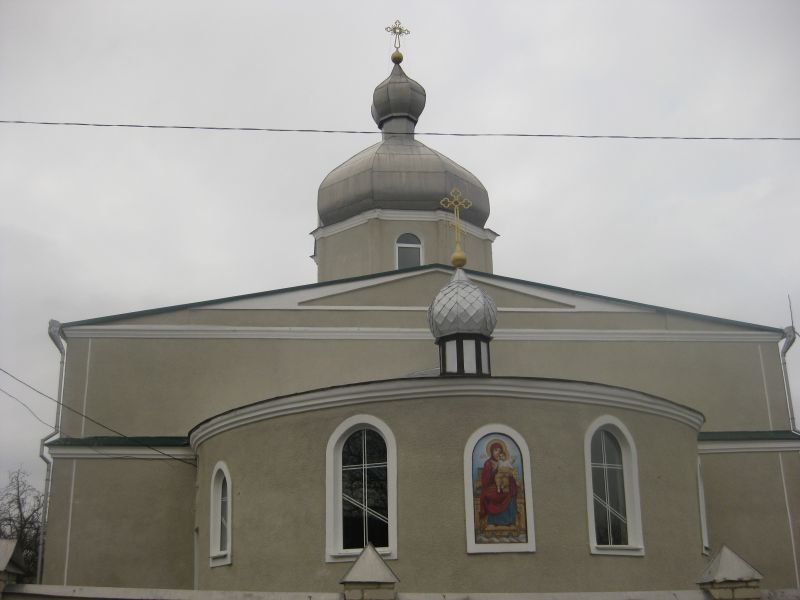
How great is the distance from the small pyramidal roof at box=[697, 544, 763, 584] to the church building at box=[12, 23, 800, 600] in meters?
0.03

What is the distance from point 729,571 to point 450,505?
3946mm

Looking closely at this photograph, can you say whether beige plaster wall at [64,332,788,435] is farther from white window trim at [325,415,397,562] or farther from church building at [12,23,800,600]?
white window trim at [325,415,397,562]

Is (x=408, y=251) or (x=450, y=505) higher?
(x=408, y=251)

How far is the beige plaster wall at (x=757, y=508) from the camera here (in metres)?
18.3

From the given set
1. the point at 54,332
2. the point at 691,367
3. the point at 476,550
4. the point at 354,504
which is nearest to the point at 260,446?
the point at 354,504

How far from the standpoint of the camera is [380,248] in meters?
23.4

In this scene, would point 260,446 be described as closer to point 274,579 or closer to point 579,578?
point 274,579

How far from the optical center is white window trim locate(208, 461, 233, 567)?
15250mm

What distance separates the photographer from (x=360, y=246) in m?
23.8

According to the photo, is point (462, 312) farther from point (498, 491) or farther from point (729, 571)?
point (729, 571)

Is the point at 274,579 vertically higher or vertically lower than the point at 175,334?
lower

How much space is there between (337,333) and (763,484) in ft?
25.2

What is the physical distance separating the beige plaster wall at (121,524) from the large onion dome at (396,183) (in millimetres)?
8100

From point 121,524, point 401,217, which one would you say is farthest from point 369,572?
point 401,217
